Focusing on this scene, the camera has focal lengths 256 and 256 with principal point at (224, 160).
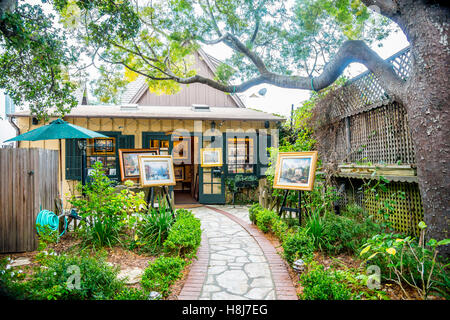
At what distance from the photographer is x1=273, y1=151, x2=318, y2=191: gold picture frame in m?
4.98

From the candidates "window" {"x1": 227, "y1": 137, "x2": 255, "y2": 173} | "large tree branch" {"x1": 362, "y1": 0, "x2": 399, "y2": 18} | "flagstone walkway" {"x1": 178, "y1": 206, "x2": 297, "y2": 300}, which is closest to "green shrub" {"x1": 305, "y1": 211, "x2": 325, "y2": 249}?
"flagstone walkway" {"x1": 178, "y1": 206, "x2": 297, "y2": 300}

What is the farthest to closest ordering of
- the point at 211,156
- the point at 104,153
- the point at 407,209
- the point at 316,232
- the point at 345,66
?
the point at 211,156
the point at 104,153
the point at 345,66
the point at 407,209
the point at 316,232

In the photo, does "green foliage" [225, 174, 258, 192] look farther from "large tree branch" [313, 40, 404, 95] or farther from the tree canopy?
"large tree branch" [313, 40, 404, 95]

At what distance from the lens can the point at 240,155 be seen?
9.89m

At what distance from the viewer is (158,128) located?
9.30 m

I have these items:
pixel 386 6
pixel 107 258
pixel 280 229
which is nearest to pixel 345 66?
pixel 386 6

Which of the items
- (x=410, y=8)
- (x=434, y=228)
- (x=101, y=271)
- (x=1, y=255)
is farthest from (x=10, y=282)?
(x=410, y=8)

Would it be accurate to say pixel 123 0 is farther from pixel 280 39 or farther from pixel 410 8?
pixel 410 8

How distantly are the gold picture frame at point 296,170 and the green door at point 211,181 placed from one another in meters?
4.17

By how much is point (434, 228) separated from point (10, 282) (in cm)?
467

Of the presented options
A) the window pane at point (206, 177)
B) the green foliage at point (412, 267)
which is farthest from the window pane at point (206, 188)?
the green foliage at point (412, 267)

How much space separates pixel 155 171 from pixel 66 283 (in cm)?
309

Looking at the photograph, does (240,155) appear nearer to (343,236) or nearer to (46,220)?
(343,236)

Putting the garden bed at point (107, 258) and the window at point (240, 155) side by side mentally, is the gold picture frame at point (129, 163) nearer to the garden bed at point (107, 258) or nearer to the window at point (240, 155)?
the garden bed at point (107, 258)
